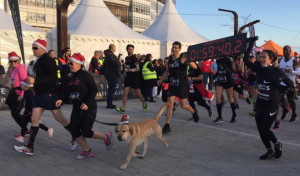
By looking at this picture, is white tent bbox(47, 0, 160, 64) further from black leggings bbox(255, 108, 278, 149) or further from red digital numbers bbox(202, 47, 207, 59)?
black leggings bbox(255, 108, 278, 149)

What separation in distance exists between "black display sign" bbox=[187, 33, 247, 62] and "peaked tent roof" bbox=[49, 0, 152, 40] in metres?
12.5

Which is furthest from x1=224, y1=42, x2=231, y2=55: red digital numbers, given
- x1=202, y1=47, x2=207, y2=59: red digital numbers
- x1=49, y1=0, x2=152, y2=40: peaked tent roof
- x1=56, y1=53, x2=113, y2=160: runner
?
x1=49, y1=0, x2=152, y2=40: peaked tent roof

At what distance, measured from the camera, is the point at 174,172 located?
3857mm

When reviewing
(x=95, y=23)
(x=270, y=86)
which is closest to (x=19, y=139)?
(x=270, y=86)

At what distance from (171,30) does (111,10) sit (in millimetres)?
35675

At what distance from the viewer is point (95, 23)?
18578 millimetres

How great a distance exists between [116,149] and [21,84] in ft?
6.98

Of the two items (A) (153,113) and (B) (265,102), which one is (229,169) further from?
(A) (153,113)

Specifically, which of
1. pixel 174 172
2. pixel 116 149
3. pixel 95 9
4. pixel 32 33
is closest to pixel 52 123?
pixel 116 149

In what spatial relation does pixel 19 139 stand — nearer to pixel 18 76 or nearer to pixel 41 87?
pixel 18 76

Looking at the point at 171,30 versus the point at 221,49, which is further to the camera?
the point at 171,30

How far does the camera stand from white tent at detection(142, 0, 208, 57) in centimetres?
2187

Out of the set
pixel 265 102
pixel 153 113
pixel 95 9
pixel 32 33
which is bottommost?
pixel 153 113

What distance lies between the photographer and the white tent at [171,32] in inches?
861
